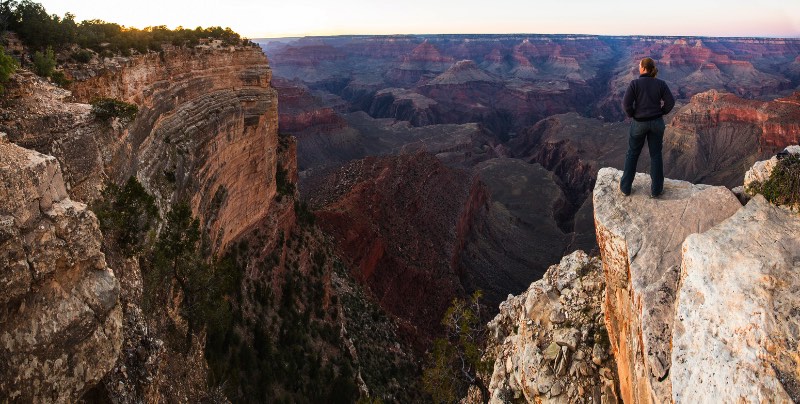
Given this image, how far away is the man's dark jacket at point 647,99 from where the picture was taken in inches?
387

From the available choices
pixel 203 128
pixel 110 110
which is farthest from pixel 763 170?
pixel 203 128

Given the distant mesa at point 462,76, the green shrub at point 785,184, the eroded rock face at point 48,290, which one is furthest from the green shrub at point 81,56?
the distant mesa at point 462,76

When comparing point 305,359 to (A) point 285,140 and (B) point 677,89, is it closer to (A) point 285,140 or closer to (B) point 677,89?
(A) point 285,140

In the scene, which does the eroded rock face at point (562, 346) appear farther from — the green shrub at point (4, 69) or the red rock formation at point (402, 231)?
the red rock formation at point (402, 231)

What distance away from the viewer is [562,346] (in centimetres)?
1037

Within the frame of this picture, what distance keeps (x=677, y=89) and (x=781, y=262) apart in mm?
206263

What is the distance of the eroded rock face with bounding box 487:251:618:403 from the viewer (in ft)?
31.5

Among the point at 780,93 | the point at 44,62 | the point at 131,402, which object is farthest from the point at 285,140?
the point at 780,93

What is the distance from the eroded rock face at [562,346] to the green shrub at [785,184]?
3.86 meters

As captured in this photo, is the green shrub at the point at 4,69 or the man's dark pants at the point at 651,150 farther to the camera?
the man's dark pants at the point at 651,150

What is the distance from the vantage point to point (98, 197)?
33.4 ft

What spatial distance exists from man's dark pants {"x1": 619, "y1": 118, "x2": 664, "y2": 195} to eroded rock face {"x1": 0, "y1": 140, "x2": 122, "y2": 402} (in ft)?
32.8

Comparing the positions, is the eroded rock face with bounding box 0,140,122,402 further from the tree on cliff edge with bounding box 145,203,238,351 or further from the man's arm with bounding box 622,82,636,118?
the man's arm with bounding box 622,82,636,118

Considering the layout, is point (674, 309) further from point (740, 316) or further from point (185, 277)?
point (185, 277)
